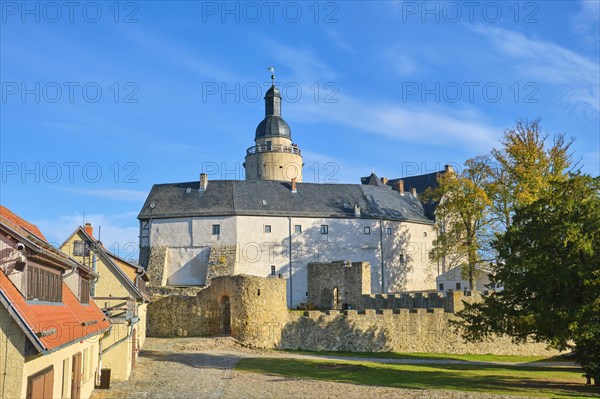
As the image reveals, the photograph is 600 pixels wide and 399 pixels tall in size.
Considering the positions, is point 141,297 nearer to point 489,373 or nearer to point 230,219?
point 489,373

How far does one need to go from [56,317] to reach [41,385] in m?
1.39

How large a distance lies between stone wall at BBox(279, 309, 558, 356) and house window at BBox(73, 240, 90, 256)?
14.3 m

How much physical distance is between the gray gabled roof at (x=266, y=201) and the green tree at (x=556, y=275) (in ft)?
105

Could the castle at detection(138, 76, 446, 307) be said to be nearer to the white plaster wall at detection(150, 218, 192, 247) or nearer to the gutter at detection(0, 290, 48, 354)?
the white plaster wall at detection(150, 218, 192, 247)

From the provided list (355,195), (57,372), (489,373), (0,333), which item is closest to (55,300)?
(57,372)

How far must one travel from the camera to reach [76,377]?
1617cm

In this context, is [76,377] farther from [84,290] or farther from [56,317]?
[56,317]

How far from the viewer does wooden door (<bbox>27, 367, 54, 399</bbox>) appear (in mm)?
11773

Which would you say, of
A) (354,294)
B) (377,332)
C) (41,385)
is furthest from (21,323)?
(354,294)

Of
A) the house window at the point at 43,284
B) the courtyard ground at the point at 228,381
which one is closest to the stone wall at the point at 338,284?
the courtyard ground at the point at 228,381

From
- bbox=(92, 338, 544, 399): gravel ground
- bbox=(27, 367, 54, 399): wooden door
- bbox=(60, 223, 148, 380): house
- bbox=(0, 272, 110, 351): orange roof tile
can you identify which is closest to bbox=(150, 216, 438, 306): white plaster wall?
bbox=(92, 338, 544, 399): gravel ground

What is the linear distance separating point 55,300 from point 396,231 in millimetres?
49112

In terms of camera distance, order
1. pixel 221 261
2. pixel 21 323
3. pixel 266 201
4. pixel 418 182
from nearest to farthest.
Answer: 1. pixel 21 323
2. pixel 221 261
3. pixel 266 201
4. pixel 418 182

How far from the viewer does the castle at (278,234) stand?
56.1m
